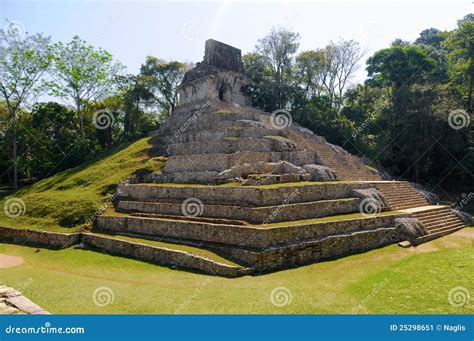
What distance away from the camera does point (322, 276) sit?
907 centimetres

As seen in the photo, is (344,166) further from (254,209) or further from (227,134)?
(254,209)

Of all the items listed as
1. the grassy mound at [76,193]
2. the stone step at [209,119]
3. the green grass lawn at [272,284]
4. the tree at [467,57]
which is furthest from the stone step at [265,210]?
the tree at [467,57]

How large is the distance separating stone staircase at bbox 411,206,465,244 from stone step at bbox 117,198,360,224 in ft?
9.23

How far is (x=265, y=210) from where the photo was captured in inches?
443

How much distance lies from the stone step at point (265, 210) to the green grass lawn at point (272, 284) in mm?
2098

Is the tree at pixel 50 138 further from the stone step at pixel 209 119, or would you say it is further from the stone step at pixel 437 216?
the stone step at pixel 437 216

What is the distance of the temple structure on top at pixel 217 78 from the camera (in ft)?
82.0

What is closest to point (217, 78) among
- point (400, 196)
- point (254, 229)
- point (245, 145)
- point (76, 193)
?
point (245, 145)

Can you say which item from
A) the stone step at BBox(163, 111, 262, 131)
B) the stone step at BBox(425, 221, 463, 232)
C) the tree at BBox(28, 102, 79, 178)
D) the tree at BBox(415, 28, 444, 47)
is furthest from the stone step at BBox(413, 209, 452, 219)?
the tree at BBox(415, 28, 444, 47)

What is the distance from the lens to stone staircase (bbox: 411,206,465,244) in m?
13.3

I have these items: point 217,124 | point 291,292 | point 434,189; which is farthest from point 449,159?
point 291,292

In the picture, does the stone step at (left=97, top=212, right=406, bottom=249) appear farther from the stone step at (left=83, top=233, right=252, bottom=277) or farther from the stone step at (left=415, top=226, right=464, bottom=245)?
the stone step at (left=415, top=226, right=464, bottom=245)

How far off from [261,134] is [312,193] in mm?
6362

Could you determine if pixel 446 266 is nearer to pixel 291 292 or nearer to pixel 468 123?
pixel 291 292
